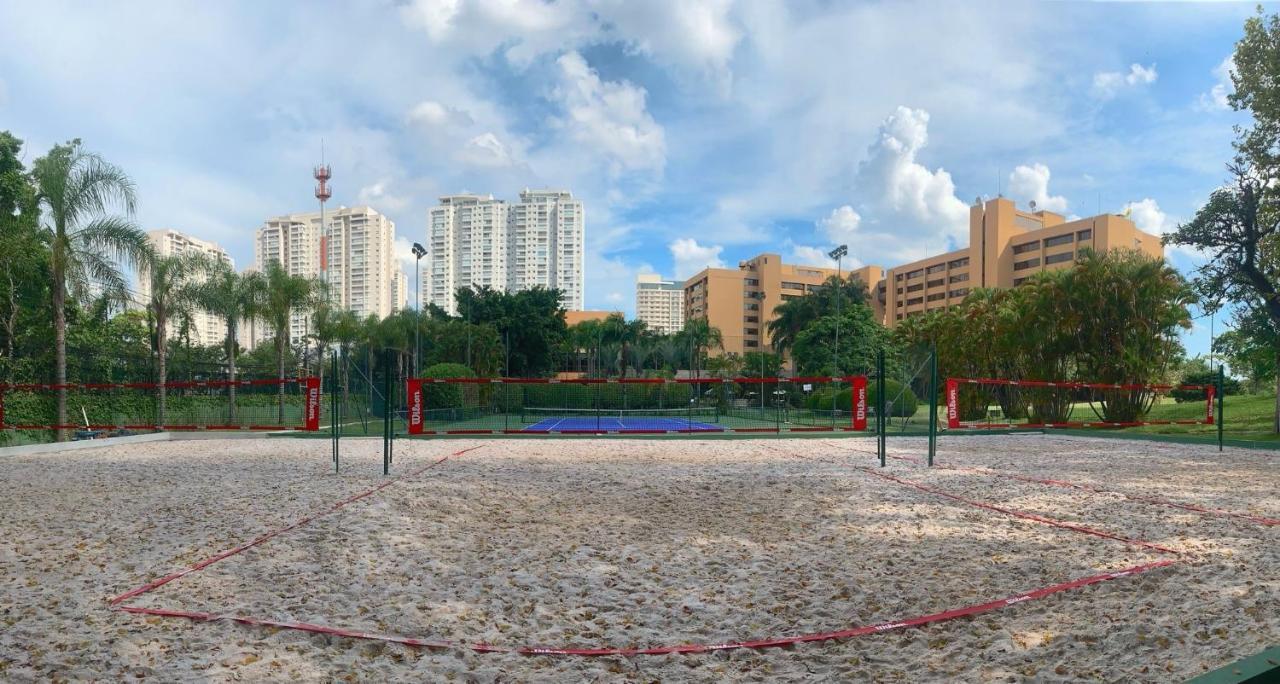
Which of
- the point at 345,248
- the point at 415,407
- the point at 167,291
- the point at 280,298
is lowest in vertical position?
the point at 415,407

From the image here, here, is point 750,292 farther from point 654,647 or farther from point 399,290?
point 654,647

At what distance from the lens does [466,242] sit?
124125 millimetres

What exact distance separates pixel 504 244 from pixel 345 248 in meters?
29.8

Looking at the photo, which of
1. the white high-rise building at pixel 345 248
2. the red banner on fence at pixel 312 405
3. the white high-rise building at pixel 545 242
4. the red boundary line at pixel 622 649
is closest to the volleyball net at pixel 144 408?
the red banner on fence at pixel 312 405

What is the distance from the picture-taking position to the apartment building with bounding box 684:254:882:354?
113 meters

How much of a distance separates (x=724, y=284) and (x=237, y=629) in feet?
364

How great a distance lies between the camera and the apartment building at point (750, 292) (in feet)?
371

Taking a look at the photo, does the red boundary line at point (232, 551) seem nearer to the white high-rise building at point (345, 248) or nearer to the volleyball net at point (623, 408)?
the volleyball net at point (623, 408)

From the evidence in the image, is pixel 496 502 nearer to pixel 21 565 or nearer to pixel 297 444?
pixel 21 565

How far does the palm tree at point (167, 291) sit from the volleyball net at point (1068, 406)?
24.4 meters

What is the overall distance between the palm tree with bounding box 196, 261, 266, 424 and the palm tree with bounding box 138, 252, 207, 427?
645 mm

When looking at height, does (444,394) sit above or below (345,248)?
below

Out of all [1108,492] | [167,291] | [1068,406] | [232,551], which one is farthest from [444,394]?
[1068,406]

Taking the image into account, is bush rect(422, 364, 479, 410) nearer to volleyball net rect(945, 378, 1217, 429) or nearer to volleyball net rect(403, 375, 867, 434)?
volleyball net rect(403, 375, 867, 434)
